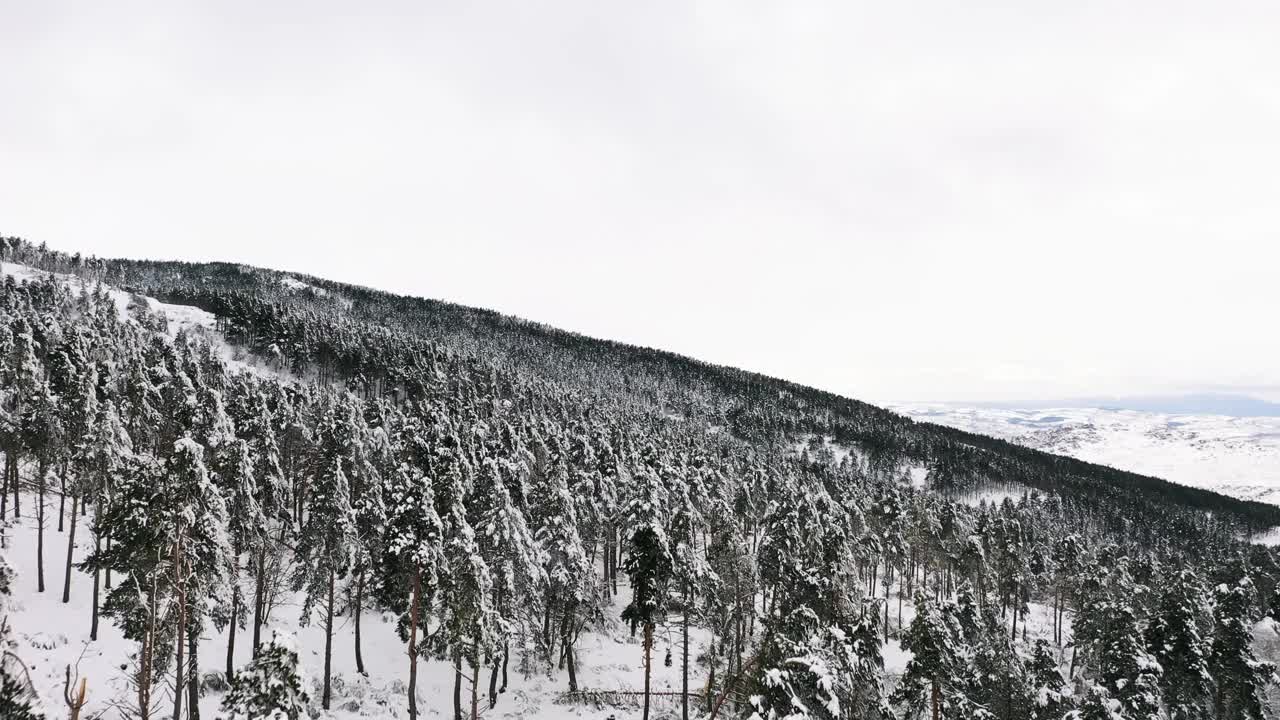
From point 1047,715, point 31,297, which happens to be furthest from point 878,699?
point 31,297

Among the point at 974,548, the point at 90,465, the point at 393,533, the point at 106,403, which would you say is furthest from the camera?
the point at 974,548

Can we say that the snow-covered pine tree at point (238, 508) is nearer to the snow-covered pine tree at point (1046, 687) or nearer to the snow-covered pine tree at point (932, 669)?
the snow-covered pine tree at point (932, 669)

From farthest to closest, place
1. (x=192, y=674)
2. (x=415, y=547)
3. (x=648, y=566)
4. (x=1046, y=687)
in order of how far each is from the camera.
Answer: (x=1046, y=687) < (x=648, y=566) < (x=415, y=547) < (x=192, y=674)

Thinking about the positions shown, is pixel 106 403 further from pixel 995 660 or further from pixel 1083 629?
pixel 1083 629

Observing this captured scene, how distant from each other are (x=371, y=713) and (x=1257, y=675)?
1848 inches

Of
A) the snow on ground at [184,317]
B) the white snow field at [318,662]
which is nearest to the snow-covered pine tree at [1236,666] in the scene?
the white snow field at [318,662]

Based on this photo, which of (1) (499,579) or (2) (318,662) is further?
(2) (318,662)

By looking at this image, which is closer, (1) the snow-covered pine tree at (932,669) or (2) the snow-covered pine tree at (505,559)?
(1) the snow-covered pine tree at (932,669)

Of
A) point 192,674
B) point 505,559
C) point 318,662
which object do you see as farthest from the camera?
point 318,662

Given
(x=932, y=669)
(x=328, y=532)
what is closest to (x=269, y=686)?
(x=328, y=532)

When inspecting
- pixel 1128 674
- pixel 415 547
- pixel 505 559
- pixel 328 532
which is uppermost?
pixel 415 547

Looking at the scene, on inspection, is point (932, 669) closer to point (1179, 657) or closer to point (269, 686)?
point (1179, 657)

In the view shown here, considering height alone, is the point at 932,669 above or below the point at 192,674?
below

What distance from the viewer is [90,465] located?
29797mm
